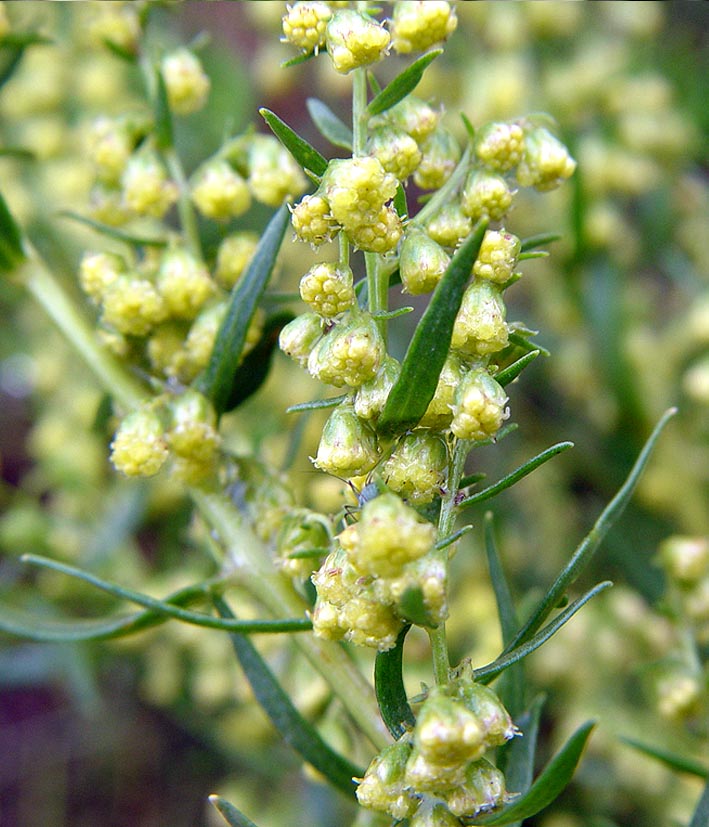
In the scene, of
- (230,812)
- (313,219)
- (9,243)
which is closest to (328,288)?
(313,219)

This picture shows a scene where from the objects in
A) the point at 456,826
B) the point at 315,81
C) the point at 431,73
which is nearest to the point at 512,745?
the point at 456,826

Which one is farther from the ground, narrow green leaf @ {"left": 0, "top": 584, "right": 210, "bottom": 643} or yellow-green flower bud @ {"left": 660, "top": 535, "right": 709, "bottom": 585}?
narrow green leaf @ {"left": 0, "top": 584, "right": 210, "bottom": 643}

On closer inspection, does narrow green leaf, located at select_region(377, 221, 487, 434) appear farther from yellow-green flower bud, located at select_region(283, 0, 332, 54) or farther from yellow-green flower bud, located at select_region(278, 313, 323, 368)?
yellow-green flower bud, located at select_region(283, 0, 332, 54)

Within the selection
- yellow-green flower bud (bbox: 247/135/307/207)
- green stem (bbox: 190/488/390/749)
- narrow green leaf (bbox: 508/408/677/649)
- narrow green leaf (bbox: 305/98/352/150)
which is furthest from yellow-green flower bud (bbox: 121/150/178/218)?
narrow green leaf (bbox: 508/408/677/649)

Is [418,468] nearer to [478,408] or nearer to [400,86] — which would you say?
[478,408]

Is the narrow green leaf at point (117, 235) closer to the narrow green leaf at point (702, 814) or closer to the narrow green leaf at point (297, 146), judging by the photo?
the narrow green leaf at point (297, 146)

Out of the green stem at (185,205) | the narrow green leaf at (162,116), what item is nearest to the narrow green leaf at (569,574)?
the green stem at (185,205)
